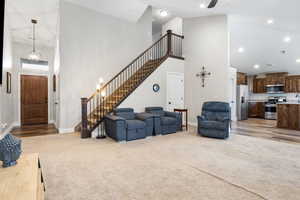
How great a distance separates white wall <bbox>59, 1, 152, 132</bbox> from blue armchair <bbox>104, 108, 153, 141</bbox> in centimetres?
159

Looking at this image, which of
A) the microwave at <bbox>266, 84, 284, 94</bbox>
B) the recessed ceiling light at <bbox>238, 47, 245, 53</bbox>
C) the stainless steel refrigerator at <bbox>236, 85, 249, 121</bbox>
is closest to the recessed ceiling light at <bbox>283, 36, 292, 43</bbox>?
the recessed ceiling light at <bbox>238, 47, 245, 53</bbox>

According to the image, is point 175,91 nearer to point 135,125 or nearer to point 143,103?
point 143,103

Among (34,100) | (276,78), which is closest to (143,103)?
(34,100)

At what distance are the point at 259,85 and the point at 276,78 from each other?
0.95 m

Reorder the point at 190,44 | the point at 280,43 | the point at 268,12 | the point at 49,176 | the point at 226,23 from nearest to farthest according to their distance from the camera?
1. the point at 49,176
2. the point at 268,12
3. the point at 226,23
4. the point at 190,44
5. the point at 280,43

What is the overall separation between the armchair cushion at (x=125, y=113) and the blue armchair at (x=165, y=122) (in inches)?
27.4

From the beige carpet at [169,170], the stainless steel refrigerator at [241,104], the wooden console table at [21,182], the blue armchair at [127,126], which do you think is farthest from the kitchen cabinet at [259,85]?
the wooden console table at [21,182]

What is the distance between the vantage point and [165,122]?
5.26 metres

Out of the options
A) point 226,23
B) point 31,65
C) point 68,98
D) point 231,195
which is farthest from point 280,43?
point 31,65

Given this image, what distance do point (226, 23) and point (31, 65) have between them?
26.8 feet

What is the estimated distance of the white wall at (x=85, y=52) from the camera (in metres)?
5.41

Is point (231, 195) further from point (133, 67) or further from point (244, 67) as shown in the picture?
point (244, 67)

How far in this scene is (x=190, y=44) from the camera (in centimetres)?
677

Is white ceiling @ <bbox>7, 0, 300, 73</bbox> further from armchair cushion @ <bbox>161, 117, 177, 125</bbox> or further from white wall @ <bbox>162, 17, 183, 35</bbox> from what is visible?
armchair cushion @ <bbox>161, 117, 177, 125</bbox>
